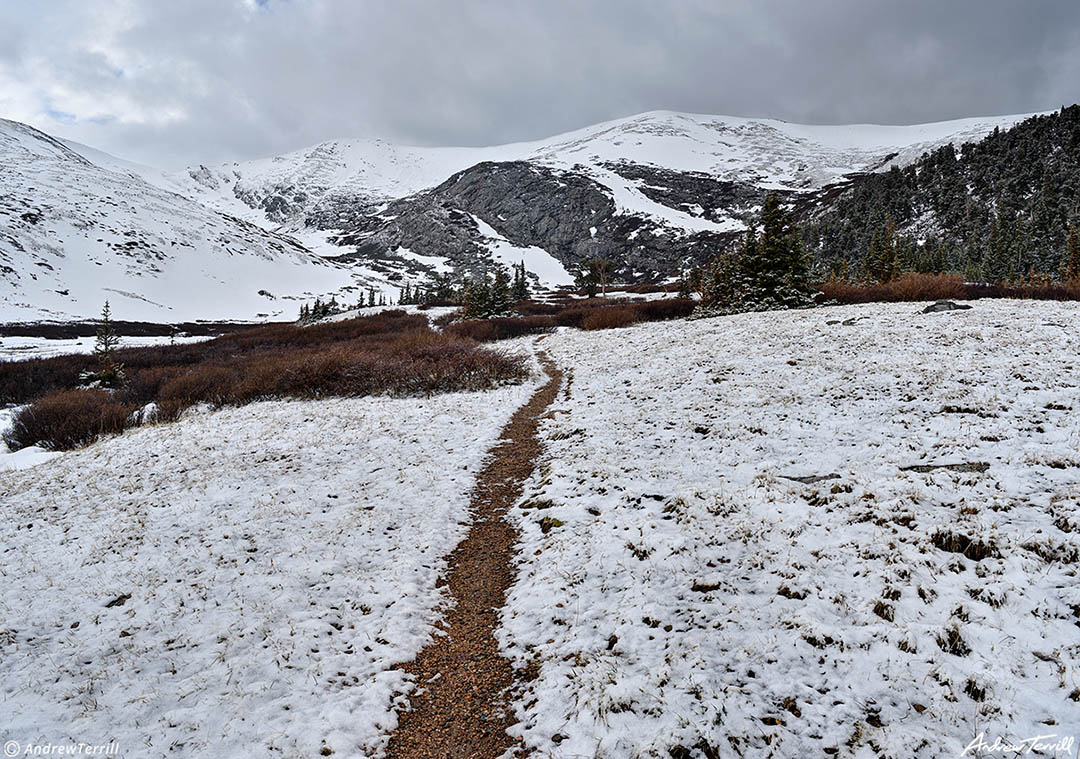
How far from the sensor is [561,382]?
1995 cm

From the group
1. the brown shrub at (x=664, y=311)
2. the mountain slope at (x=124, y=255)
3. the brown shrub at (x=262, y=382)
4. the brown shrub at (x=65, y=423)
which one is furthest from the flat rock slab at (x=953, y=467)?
the mountain slope at (x=124, y=255)

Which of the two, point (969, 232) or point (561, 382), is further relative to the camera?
point (969, 232)

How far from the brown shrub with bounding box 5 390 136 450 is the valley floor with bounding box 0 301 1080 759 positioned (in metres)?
5.10

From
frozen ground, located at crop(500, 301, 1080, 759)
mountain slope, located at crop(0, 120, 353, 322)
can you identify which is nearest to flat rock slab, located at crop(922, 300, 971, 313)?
frozen ground, located at crop(500, 301, 1080, 759)

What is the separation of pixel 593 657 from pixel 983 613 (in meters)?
3.94

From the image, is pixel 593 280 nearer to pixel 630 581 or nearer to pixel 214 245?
pixel 630 581

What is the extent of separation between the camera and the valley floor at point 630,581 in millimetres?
4188

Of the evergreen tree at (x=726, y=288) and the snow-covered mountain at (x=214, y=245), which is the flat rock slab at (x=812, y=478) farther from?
the snow-covered mountain at (x=214, y=245)

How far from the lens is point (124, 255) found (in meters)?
102

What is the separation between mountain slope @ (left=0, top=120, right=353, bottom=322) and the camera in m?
83.5

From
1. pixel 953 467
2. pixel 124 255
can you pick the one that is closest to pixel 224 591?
pixel 953 467

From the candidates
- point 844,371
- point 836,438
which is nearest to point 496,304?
point 844,371

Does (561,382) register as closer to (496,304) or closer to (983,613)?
(983,613)

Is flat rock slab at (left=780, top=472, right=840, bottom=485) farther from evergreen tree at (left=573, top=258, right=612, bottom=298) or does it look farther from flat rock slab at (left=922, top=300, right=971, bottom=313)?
evergreen tree at (left=573, top=258, right=612, bottom=298)
